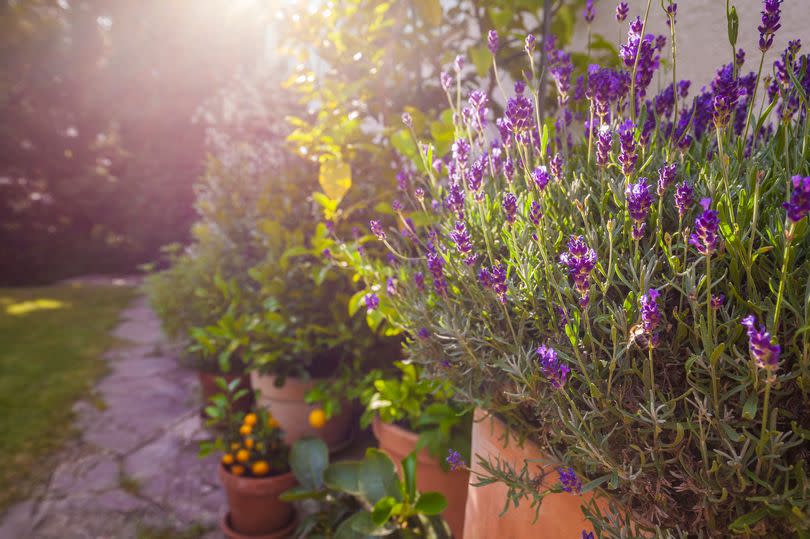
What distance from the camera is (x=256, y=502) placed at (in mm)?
2215

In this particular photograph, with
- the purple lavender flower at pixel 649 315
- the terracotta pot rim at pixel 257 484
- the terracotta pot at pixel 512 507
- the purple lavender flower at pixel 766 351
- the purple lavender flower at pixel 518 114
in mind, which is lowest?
the terracotta pot rim at pixel 257 484

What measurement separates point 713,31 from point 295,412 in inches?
95.1

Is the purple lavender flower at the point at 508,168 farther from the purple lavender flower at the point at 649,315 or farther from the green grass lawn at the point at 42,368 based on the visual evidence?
the green grass lawn at the point at 42,368

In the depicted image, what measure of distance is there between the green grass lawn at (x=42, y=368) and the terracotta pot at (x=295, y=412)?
4.00ft

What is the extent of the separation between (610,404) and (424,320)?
451 mm

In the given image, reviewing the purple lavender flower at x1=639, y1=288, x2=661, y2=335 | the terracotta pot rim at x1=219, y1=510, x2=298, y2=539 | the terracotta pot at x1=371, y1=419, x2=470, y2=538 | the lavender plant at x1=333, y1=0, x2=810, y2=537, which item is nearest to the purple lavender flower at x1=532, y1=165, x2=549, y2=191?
the lavender plant at x1=333, y1=0, x2=810, y2=537

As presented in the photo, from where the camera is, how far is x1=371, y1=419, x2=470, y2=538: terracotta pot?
189 cm

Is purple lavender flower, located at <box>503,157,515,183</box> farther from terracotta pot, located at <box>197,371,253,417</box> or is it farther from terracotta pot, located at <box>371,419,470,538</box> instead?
terracotta pot, located at <box>197,371,253,417</box>

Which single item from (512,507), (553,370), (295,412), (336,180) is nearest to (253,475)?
(295,412)

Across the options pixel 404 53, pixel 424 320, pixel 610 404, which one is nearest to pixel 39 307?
pixel 404 53

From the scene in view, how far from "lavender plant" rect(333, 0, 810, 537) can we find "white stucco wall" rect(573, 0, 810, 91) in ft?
1.59

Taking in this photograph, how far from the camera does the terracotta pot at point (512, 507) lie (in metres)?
0.98

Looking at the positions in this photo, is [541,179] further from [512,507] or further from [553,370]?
[512,507]

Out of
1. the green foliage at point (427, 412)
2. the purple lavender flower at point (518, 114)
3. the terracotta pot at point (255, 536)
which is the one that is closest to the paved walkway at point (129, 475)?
the terracotta pot at point (255, 536)
